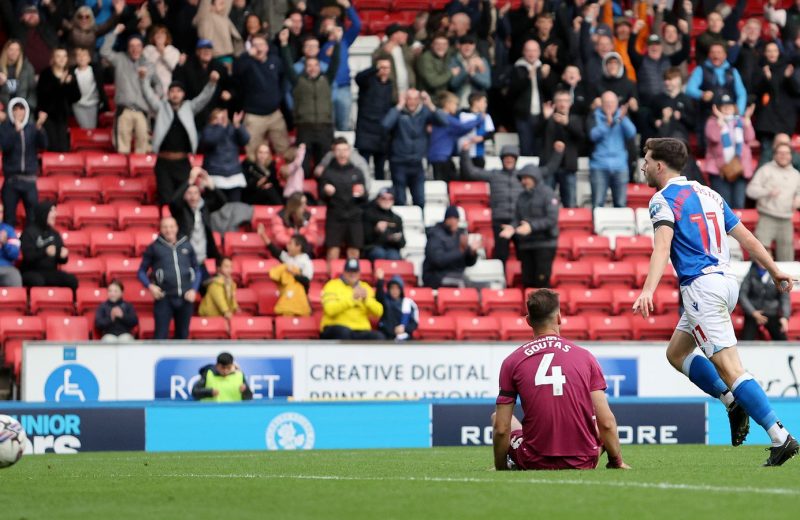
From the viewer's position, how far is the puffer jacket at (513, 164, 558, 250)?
2086cm

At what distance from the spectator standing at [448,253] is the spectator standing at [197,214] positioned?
9.35ft

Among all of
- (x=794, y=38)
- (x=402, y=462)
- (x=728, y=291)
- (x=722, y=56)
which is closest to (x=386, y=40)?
(x=722, y=56)

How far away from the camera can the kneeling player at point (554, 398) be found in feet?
28.8

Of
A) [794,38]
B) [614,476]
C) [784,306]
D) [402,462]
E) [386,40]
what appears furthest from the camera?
[794,38]

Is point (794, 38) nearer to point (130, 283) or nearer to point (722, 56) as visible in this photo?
point (722, 56)

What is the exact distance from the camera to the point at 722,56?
2400 cm

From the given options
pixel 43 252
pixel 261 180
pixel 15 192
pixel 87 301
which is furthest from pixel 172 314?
pixel 261 180

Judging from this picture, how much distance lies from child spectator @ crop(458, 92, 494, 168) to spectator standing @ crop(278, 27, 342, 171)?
6.32 feet

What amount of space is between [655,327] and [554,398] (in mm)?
12654

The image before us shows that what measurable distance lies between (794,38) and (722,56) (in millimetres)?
2046

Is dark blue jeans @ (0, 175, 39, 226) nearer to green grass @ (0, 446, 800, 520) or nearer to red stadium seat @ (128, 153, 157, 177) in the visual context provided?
red stadium seat @ (128, 153, 157, 177)

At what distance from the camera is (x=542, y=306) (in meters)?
8.78

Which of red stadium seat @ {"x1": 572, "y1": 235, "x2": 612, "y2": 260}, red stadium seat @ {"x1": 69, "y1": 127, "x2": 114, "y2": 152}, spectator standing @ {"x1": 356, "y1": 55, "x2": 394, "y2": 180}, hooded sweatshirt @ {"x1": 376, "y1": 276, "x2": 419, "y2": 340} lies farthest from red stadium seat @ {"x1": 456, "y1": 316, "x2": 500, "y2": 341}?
red stadium seat @ {"x1": 69, "y1": 127, "x2": 114, "y2": 152}

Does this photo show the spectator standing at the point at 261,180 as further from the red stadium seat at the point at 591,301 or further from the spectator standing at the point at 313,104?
the red stadium seat at the point at 591,301
